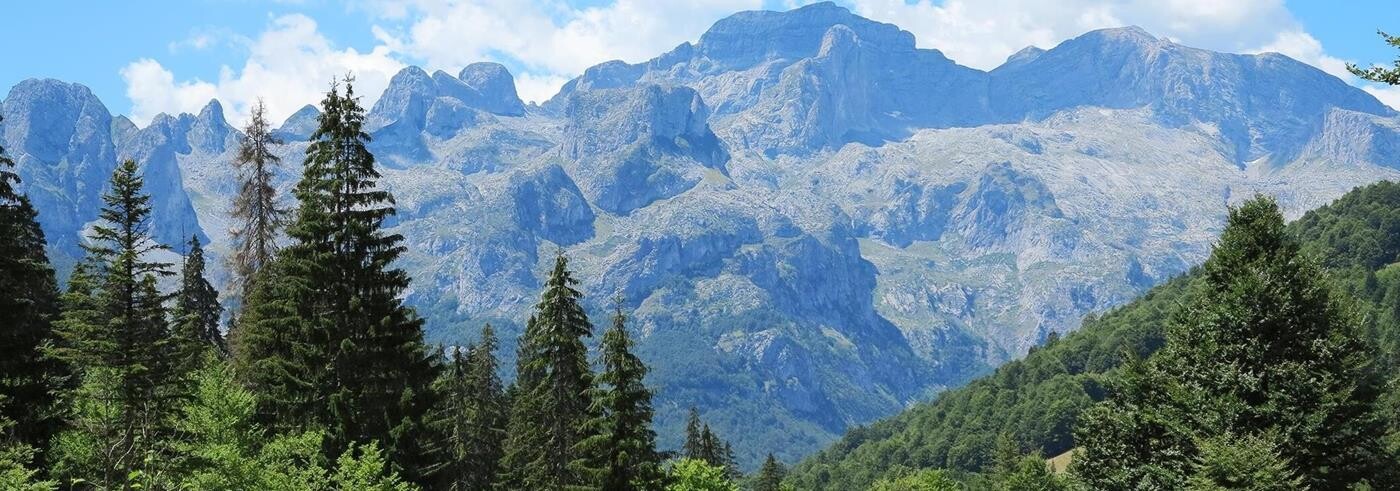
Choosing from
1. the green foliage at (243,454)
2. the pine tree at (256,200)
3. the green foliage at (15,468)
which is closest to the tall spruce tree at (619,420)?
the green foliage at (243,454)

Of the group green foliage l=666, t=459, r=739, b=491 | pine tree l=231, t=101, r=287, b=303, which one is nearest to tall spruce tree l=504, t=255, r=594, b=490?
green foliage l=666, t=459, r=739, b=491

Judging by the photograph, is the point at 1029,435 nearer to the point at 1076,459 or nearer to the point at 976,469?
the point at 976,469

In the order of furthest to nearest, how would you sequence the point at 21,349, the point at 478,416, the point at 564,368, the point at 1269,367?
the point at 478,416 < the point at 564,368 < the point at 21,349 < the point at 1269,367

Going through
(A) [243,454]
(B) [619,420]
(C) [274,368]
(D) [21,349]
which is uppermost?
(D) [21,349]

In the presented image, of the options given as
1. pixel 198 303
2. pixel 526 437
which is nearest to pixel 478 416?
pixel 526 437

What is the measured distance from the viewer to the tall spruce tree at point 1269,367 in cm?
3431

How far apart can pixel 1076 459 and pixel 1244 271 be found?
2162 cm

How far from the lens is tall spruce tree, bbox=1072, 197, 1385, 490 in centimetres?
3431

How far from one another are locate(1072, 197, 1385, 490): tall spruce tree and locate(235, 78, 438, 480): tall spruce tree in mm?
27405

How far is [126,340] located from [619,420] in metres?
19.5

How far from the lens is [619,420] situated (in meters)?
46.3

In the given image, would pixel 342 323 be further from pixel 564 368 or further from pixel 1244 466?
pixel 1244 466

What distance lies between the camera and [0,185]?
36.4 m

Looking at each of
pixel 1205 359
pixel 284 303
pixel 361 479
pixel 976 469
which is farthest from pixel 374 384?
pixel 976 469
